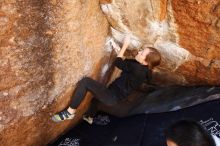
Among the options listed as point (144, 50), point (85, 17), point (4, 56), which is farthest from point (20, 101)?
point (144, 50)

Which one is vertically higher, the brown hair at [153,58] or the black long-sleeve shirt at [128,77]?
the brown hair at [153,58]

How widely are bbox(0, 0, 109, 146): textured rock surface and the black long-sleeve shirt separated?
0.78 ft

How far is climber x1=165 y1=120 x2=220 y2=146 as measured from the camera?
2.17 meters

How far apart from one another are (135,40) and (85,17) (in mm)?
599

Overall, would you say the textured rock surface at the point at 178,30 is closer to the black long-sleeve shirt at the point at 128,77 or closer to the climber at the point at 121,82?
the climber at the point at 121,82

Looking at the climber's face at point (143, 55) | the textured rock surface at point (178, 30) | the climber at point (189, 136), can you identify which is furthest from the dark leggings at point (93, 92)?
the climber at point (189, 136)

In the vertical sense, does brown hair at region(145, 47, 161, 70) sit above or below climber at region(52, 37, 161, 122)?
above

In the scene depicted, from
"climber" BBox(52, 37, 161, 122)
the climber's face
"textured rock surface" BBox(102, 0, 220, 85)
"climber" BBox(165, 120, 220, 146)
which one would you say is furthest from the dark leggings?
"climber" BBox(165, 120, 220, 146)

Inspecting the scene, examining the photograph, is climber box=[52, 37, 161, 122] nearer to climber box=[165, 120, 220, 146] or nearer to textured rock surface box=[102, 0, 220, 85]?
textured rock surface box=[102, 0, 220, 85]

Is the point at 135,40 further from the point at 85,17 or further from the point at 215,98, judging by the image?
the point at 215,98

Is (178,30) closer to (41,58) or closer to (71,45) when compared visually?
(71,45)

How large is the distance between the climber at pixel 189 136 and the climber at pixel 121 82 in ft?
5.20

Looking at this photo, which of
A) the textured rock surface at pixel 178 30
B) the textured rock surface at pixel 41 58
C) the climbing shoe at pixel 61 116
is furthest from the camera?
the climbing shoe at pixel 61 116

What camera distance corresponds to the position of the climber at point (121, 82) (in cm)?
377
